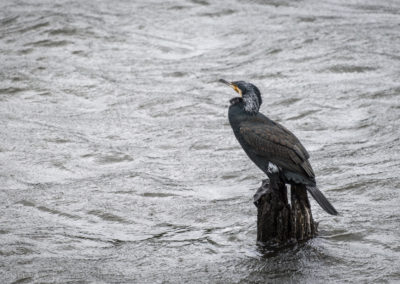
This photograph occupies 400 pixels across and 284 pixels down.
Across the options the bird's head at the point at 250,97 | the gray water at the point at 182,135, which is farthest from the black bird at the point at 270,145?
the gray water at the point at 182,135

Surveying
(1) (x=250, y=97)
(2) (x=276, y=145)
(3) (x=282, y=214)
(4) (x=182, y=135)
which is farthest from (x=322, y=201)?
(4) (x=182, y=135)

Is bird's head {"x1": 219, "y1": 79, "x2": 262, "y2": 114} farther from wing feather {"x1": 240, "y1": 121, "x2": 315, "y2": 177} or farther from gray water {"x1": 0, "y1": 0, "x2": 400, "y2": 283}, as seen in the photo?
gray water {"x1": 0, "y1": 0, "x2": 400, "y2": 283}

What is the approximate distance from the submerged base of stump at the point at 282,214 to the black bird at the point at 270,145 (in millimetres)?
125

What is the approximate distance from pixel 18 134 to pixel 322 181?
4950 millimetres

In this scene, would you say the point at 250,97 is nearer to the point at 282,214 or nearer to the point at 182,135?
the point at 282,214

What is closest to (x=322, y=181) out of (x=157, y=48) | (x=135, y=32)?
(x=157, y=48)

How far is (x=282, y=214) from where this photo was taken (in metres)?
7.16

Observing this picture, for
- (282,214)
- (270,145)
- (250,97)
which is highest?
(250,97)

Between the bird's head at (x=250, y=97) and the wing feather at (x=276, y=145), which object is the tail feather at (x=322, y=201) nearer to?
the wing feather at (x=276, y=145)

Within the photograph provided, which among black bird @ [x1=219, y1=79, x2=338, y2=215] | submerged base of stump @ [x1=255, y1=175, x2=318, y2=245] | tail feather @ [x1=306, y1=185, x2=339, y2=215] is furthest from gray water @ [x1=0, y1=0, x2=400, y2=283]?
black bird @ [x1=219, y1=79, x2=338, y2=215]

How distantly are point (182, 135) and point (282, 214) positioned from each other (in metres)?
4.82

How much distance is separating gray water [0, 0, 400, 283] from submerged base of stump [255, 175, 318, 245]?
0.15 meters

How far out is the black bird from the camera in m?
7.05

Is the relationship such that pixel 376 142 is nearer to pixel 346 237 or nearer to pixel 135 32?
pixel 346 237
